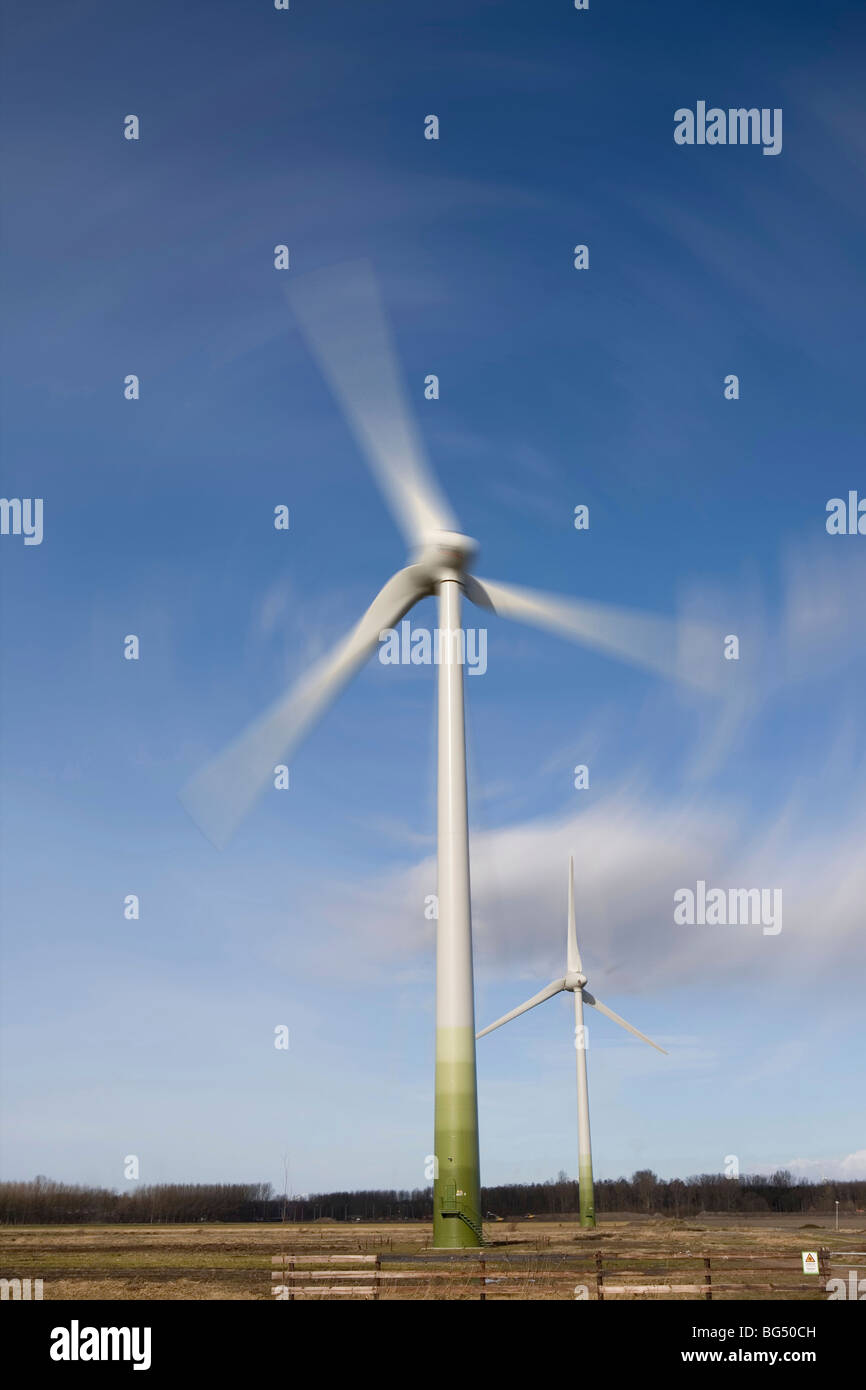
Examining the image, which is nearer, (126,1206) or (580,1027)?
(580,1027)

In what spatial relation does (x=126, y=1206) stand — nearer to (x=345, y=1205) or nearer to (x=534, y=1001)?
(x=345, y=1205)

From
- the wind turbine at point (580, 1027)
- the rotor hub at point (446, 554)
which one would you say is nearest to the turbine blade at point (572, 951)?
the wind turbine at point (580, 1027)

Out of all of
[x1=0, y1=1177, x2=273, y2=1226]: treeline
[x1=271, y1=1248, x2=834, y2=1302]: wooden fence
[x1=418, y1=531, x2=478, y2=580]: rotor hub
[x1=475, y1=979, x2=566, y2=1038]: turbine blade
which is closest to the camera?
[x1=271, y1=1248, x2=834, y2=1302]: wooden fence

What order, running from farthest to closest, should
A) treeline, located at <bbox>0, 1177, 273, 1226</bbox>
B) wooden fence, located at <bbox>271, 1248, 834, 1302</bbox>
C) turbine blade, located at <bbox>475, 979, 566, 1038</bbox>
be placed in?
treeline, located at <bbox>0, 1177, 273, 1226</bbox> < turbine blade, located at <bbox>475, 979, 566, 1038</bbox> < wooden fence, located at <bbox>271, 1248, 834, 1302</bbox>

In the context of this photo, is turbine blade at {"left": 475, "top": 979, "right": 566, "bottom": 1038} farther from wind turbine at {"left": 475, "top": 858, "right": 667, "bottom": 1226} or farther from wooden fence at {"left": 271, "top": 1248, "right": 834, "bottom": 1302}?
wooden fence at {"left": 271, "top": 1248, "right": 834, "bottom": 1302}

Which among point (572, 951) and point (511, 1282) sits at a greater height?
point (572, 951)

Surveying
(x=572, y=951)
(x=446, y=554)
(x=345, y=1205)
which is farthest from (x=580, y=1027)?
(x=345, y=1205)

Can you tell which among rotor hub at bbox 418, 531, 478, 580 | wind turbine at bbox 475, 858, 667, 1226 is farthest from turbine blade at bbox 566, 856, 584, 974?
rotor hub at bbox 418, 531, 478, 580

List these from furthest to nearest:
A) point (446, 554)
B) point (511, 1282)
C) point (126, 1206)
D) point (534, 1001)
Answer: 1. point (126, 1206)
2. point (534, 1001)
3. point (446, 554)
4. point (511, 1282)

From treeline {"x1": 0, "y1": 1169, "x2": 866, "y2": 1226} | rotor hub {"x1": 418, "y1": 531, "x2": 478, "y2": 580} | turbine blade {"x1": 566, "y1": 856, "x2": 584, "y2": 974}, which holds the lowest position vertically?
treeline {"x1": 0, "y1": 1169, "x2": 866, "y2": 1226}

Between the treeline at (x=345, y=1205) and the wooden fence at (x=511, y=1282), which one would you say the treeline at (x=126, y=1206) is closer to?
the treeline at (x=345, y=1205)
